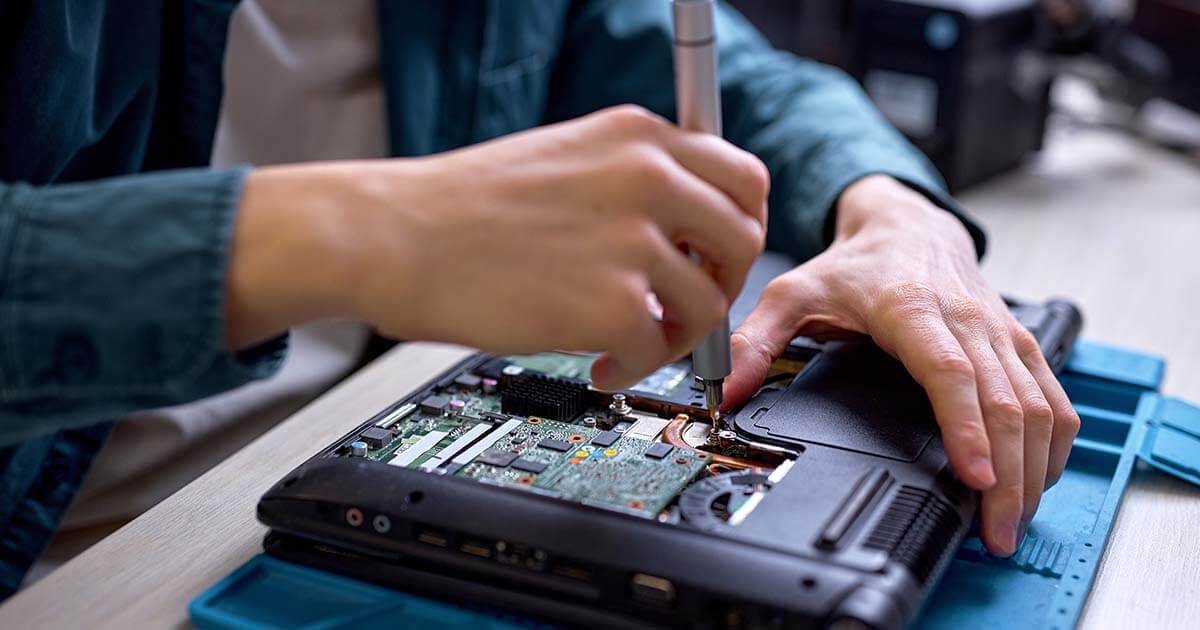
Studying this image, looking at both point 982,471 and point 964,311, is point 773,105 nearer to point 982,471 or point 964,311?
point 964,311

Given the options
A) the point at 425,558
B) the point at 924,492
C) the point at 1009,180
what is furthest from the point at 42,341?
the point at 1009,180

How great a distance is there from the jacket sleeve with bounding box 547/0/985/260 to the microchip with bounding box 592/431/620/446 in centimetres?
39

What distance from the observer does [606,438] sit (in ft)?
2.37

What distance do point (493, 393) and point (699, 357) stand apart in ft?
0.58

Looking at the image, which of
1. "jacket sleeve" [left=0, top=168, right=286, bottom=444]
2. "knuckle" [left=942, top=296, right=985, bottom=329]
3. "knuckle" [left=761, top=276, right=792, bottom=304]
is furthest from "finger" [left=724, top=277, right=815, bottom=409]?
Answer: "jacket sleeve" [left=0, top=168, right=286, bottom=444]

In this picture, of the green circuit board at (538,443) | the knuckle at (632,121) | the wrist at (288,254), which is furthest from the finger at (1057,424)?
the wrist at (288,254)

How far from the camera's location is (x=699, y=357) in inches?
27.4

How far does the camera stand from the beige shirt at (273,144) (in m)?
1.00

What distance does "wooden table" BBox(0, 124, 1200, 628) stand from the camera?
679 mm

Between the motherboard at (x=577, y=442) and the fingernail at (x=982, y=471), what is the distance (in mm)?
107

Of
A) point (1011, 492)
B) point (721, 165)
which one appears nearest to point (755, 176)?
point (721, 165)

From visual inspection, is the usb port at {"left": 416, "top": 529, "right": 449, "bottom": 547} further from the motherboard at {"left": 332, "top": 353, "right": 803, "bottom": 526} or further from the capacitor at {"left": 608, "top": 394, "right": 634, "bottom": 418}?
the capacitor at {"left": 608, "top": 394, "right": 634, "bottom": 418}

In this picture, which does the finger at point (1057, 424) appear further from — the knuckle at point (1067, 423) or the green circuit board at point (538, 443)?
the green circuit board at point (538, 443)

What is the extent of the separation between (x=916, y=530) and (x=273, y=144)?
76cm
